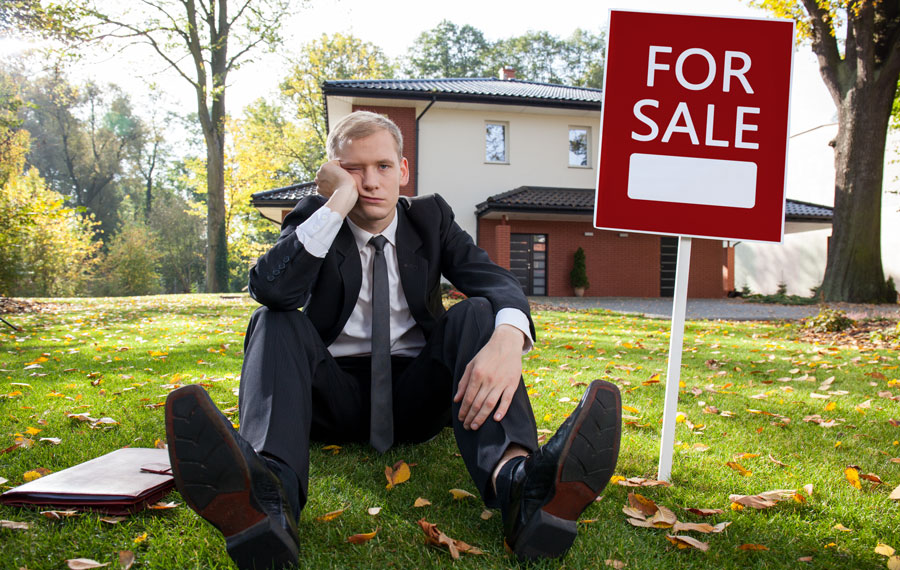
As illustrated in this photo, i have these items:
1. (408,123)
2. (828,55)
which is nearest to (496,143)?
(408,123)

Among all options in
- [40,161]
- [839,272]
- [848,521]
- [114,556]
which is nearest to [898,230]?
[839,272]

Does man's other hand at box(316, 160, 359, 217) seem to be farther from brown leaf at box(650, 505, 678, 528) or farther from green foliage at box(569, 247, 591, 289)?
green foliage at box(569, 247, 591, 289)

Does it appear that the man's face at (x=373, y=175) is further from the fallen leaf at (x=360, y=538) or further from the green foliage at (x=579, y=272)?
the green foliage at (x=579, y=272)

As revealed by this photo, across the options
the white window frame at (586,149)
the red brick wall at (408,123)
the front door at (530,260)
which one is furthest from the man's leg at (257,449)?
the white window frame at (586,149)

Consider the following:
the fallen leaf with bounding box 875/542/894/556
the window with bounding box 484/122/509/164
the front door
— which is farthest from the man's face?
the window with bounding box 484/122/509/164

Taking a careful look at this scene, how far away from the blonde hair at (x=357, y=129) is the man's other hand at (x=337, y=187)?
9 centimetres

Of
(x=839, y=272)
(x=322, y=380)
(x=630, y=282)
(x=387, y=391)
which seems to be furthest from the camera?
(x=630, y=282)

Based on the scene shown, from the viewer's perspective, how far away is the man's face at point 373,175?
2137 millimetres

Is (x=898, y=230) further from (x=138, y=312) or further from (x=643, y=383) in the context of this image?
(x=138, y=312)

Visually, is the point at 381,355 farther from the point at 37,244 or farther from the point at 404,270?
the point at 37,244

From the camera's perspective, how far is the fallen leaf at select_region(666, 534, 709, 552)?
5.28 feet

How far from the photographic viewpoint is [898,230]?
20.0 m

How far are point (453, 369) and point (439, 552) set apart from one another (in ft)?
1.85

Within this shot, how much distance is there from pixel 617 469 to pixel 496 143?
1700cm
